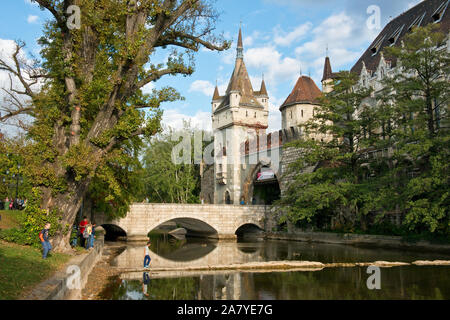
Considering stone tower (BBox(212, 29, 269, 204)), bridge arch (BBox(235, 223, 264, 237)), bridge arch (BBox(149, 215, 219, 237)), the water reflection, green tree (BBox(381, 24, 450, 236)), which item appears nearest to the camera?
the water reflection

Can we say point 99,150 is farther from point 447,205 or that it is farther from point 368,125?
point 368,125

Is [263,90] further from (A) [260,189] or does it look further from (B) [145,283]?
(B) [145,283]

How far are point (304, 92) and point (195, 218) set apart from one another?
50.2 ft

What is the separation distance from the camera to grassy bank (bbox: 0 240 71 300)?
6979mm

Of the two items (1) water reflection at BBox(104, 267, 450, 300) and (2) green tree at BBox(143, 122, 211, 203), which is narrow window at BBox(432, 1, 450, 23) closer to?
(1) water reflection at BBox(104, 267, 450, 300)

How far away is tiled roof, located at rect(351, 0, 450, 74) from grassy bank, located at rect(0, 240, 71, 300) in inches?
1043

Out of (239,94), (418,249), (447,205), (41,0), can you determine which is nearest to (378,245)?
(418,249)

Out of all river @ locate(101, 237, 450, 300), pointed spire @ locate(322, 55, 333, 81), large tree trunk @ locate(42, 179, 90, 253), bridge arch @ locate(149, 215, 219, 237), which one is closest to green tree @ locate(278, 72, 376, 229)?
bridge arch @ locate(149, 215, 219, 237)

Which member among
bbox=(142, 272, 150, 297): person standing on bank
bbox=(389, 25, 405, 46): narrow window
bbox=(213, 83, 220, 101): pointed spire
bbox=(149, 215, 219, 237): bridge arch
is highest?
bbox=(213, 83, 220, 101): pointed spire

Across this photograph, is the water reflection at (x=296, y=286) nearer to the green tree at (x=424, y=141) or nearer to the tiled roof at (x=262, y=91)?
the green tree at (x=424, y=141)

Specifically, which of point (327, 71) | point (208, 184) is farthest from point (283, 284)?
point (208, 184)

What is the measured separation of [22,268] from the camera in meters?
8.64

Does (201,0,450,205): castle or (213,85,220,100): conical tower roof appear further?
(213,85,220,100): conical tower roof

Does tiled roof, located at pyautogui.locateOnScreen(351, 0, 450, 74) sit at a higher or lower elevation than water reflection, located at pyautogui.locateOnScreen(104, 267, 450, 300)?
higher
